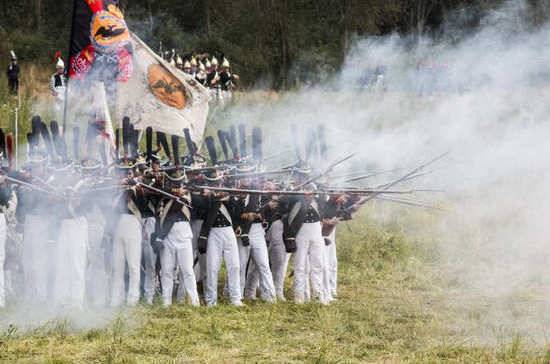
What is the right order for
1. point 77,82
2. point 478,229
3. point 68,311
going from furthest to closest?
point 478,229 → point 77,82 → point 68,311

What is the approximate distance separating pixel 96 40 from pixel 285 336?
685 centimetres

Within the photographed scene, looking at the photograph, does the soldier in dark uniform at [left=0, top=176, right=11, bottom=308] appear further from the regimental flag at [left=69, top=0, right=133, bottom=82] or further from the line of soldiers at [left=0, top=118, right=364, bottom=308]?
the regimental flag at [left=69, top=0, right=133, bottom=82]

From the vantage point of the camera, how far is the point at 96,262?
1412cm

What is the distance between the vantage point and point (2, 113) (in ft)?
83.4

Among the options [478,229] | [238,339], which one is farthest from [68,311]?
[478,229]

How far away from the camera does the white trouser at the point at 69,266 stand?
13414 millimetres

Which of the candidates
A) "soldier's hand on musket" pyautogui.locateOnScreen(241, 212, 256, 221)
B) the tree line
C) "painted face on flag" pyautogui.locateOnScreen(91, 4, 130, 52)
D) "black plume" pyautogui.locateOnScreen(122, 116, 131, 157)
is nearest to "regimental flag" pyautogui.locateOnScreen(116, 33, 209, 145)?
"painted face on flag" pyautogui.locateOnScreen(91, 4, 130, 52)

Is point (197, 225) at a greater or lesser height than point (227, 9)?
lesser

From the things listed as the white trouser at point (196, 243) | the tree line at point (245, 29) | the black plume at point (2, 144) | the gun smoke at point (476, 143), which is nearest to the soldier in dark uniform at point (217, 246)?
the white trouser at point (196, 243)

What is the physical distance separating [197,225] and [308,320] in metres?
2.55

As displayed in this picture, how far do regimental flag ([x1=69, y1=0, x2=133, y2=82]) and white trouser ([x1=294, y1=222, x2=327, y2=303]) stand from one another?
15.6 feet

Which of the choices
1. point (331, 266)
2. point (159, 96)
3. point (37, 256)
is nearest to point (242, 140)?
point (331, 266)

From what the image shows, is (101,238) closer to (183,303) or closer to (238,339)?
(183,303)

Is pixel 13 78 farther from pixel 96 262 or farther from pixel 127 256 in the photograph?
pixel 127 256
